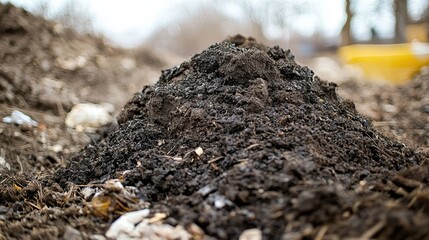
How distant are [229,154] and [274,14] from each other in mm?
17162

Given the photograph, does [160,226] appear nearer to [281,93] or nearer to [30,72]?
[281,93]

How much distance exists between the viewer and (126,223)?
146 cm

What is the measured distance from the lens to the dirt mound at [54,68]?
169 inches

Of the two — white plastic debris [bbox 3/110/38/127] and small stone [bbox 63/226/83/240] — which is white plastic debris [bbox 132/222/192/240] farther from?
white plastic debris [bbox 3/110/38/127]

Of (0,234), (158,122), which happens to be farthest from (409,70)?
(0,234)

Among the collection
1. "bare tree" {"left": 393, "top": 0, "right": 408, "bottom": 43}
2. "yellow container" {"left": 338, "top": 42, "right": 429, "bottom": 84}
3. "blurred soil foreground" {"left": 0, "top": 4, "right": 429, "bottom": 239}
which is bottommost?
"blurred soil foreground" {"left": 0, "top": 4, "right": 429, "bottom": 239}

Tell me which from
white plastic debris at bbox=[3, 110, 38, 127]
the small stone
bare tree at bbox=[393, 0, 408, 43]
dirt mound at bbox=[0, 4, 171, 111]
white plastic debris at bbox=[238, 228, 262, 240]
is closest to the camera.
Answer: white plastic debris at bbox=[238, 228, 262, 240]

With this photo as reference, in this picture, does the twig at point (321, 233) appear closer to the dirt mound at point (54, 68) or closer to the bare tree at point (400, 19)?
the dirt mound at point (54, 68)

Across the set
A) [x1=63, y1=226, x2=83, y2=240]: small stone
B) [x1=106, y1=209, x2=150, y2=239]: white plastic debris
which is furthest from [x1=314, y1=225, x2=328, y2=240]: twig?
[x1=63, y1=226, x2=83, y2=240]: small stone

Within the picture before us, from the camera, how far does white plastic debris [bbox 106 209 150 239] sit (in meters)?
1.43

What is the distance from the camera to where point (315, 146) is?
1.78 m

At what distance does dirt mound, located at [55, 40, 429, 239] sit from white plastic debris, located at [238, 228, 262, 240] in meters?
0.02

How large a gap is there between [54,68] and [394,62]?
540 cm

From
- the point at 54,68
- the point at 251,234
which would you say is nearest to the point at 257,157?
the point at 251,234
